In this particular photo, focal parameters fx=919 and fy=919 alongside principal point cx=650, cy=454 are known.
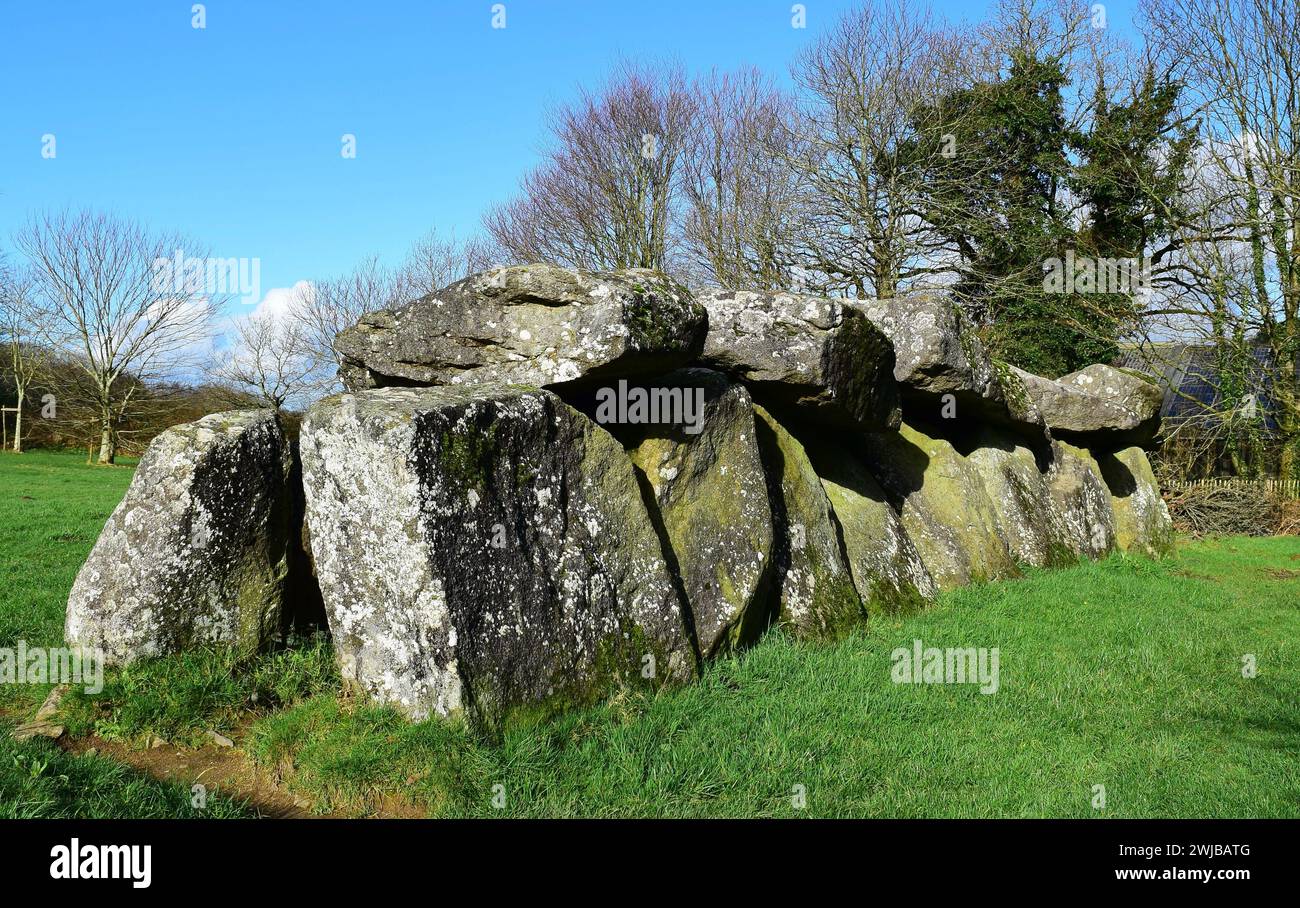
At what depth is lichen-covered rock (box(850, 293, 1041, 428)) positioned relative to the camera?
9727 mm

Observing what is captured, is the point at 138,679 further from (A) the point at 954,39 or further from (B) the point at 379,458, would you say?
(A) the point at 954,39

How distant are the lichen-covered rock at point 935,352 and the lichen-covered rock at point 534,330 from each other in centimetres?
375

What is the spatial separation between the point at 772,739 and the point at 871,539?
154 inches

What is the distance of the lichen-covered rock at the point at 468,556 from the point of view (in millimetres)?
5141

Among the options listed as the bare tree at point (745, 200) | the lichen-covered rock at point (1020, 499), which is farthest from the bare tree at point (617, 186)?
the lichen-covered rock at point (1020, 499)

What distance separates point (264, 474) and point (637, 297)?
109 inches

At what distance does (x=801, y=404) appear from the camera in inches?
324

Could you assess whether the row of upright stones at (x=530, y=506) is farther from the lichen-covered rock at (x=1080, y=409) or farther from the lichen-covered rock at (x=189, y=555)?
the lichen-covered rock at (x=1080, y=409)

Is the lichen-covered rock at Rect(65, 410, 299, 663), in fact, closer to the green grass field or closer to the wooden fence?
the green grass field

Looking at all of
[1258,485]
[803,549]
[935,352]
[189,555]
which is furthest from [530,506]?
[1258,485]

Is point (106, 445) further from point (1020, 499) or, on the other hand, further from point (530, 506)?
point (530, 506)

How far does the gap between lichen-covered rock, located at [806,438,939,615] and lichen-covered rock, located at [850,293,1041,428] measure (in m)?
1.20

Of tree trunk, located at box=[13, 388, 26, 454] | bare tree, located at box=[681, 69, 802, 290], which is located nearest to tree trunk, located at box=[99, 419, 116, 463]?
→ tree trunk, located at box=[13, 388, 26, 454]
